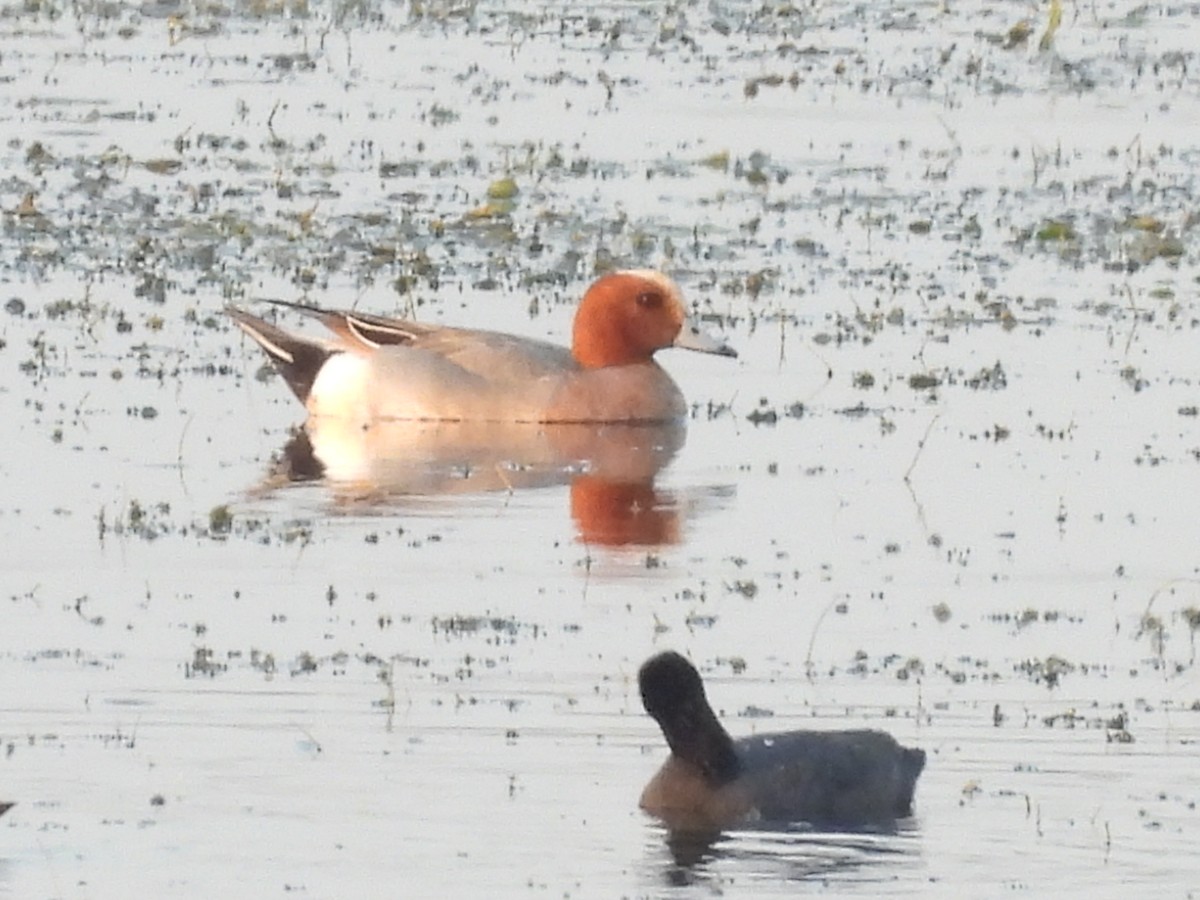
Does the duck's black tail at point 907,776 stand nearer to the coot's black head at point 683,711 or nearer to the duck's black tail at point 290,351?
the coot's black head at point 683,711

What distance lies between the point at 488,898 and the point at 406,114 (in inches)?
635

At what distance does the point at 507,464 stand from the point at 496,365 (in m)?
1.13

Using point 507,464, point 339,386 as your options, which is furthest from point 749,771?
point 339,386

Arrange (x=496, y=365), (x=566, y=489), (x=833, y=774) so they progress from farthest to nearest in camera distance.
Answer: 1. (x=496, y=365)
2. (x=566, y=489)
3. (x=833, y=774)

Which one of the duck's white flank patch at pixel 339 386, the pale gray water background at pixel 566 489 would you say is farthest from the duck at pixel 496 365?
the pale gray water background at pixel 566 489

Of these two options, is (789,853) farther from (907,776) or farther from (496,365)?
(496,365)

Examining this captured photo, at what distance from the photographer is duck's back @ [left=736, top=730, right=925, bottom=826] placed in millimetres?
10781

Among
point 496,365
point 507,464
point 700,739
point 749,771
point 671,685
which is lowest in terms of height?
point 507,464

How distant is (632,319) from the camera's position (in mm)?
17828

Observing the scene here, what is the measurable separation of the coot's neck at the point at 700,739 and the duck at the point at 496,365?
6583 millimetres

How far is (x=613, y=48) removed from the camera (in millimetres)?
29031

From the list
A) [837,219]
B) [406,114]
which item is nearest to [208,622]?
[837,219]

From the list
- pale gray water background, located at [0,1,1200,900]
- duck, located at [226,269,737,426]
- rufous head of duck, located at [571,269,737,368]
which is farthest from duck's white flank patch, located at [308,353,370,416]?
rufous head of duck, located at [571,269,737,368]

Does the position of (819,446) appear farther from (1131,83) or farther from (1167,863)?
(1131,83)
